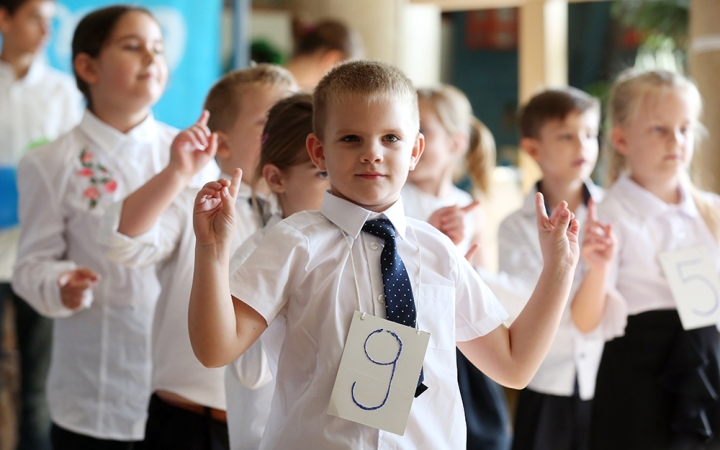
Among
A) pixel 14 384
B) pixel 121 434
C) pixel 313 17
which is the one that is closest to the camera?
pixel 121 434

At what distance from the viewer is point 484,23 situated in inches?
320

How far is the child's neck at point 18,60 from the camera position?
328 cm

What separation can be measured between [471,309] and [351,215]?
277 millimetres

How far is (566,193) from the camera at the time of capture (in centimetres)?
249

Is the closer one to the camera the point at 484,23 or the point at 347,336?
the point at 347,336

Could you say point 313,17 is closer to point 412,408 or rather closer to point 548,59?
point 548,59

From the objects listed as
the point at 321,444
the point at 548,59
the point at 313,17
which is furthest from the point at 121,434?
the point at 313,17

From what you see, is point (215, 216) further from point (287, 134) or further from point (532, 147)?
point (532, 147)

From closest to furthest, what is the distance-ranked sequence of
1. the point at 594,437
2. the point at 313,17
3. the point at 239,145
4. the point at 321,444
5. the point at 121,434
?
the point at 321,444, the point at 239,145, the point at 121,434, the point at 594,437, the point at 313,17

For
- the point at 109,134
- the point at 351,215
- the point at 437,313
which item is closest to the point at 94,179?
the point at 109,134

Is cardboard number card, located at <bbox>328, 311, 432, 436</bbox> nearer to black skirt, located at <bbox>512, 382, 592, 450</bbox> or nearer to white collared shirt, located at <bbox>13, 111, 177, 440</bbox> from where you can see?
white collared shirt, located at <bbox>13, 111, 177, 440</bbox>

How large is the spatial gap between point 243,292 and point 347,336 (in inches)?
7.2

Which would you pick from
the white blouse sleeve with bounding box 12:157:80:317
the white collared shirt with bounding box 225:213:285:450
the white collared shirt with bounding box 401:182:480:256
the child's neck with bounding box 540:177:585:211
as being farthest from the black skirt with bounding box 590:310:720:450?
the white blouse sleeve with bounding box 12:157:80:317

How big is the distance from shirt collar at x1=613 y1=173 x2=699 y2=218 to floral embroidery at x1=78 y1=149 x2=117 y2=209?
4.92 feet
